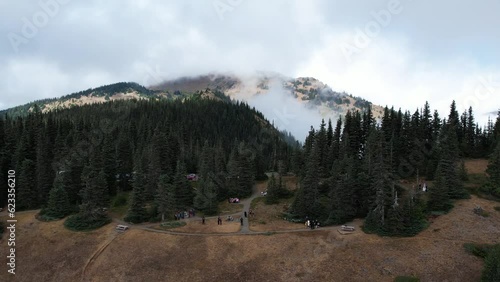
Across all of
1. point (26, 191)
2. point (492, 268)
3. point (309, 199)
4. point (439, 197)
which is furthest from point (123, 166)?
point (492, 268)

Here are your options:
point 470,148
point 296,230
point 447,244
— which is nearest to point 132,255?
point 296,230

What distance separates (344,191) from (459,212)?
20.3m

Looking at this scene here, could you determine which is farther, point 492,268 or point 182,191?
point 182,191

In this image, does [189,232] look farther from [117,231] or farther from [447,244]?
[447,244]

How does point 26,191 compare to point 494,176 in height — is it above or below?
below

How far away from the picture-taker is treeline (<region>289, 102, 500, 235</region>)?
59781 mm

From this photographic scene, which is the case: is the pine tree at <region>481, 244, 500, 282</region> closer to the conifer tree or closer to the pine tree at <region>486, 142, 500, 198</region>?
the pine tree at <region>486, 142, 500, 198</region>

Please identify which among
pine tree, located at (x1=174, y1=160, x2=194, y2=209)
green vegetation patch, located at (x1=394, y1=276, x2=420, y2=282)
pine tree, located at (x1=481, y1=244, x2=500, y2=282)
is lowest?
green vegetation patch, located at (x1=394, y1=276, x2=420, y2=282)

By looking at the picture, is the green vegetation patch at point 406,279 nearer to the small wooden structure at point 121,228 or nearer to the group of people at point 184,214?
the group of people at point 184,214

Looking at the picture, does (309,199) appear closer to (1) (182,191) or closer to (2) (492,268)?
(1) (182,191)

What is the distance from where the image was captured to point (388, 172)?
61.9 metres

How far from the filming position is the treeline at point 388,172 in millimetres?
59781

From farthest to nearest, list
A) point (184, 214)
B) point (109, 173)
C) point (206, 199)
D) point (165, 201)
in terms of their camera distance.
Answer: point (109, 173) < point (206, 199) < point (184, 214) < point (165, 201)

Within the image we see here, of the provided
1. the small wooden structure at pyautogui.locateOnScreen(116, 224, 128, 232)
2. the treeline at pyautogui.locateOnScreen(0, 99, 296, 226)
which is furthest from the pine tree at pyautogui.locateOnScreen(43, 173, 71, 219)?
the small wooden structure at pyautogui.locateOnScreen(116, 224, 128, 232)
